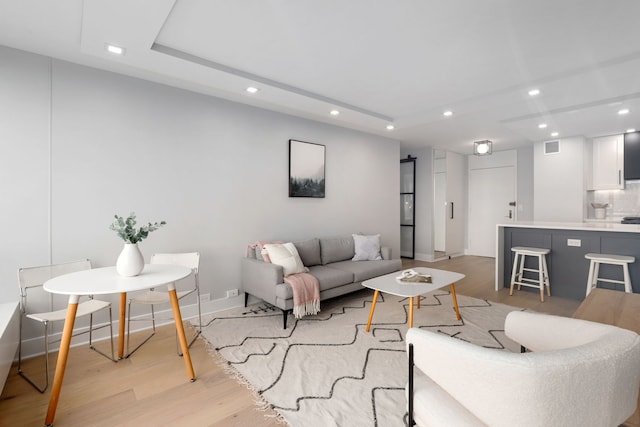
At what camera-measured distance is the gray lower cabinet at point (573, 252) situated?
366cm

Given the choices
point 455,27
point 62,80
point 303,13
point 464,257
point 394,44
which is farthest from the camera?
point 464,257

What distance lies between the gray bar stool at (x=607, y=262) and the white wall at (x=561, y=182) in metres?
2.06

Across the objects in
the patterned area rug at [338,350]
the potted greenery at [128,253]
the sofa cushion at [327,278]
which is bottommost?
the patterned area rug at [338,350]

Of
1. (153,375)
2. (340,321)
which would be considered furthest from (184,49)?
(340,321)

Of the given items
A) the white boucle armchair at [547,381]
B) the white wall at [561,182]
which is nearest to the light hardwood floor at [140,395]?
the white boucle armchair at [547,381]

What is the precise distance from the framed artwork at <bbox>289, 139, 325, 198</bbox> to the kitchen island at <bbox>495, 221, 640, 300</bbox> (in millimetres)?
2795

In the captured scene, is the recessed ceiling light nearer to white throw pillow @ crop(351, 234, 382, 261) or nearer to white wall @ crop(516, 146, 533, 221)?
white throw pillow @ crop(351, 234, 382, 261)

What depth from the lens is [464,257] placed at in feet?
23.2

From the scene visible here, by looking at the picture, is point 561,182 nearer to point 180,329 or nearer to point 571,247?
point 571,247

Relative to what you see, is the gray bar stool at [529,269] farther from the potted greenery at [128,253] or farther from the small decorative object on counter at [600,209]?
the potted greenery at [128,253]

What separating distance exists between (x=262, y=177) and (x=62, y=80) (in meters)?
2.11

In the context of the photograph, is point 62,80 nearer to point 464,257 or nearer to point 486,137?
point 486,137

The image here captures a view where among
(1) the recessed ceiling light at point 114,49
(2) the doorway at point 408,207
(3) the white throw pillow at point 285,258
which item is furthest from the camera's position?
(2) the doorway at point 408,207

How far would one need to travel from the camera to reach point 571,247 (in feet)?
13.4
